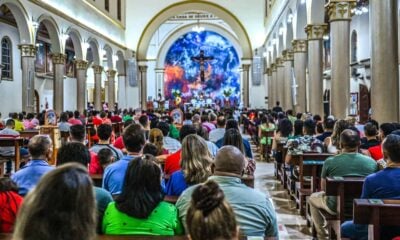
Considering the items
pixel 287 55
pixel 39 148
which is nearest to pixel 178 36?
pixel 287 55

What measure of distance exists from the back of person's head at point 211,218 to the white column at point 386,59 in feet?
26.0

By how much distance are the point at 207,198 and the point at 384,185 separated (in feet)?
8.89

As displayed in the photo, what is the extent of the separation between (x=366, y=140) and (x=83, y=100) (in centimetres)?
1815

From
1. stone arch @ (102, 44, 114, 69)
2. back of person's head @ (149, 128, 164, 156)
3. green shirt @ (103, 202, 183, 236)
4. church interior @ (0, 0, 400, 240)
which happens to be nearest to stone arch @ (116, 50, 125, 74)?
church interior @ (0, 0, 400, 240)

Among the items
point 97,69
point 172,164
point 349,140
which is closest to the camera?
point 349,140

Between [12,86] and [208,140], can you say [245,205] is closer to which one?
[208,140]

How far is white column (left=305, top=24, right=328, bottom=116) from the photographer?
53.2ft

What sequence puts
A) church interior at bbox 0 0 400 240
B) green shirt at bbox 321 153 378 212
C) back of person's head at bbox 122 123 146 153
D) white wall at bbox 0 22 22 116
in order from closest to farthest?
church interior at bbox 0 0 400 240 → green shirt at bbox 321 153 378 212 → back of person's head at bbox 122 123 146 153 → white wall at bbox 0 22 22 116

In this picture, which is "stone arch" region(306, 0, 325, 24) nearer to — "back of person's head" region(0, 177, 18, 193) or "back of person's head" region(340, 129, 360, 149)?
"back of person's head" region(340, 129, 360, 149)

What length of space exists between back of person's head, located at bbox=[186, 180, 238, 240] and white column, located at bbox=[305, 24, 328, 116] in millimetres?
14983

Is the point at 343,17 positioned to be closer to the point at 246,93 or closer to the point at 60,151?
the point at 60,151

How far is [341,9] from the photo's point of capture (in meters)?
12.7

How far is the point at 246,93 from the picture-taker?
3556cm

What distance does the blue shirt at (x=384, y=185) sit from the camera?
4203 millimetres
